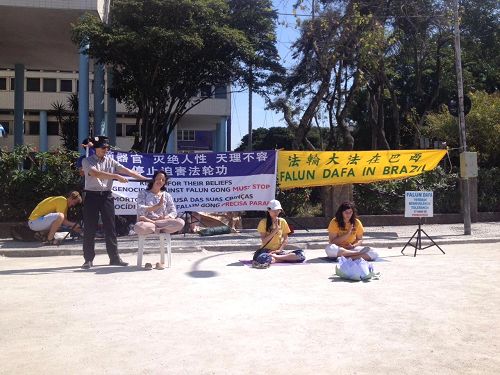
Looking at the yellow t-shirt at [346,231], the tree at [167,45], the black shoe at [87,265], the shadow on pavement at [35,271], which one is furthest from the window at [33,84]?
the yellow t-shirt at [346,231]

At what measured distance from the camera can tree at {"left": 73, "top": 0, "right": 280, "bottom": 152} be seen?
16.6 metres

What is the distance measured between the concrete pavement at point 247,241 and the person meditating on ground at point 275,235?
2220mm

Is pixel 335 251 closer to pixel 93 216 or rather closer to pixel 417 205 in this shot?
pixel 417 205

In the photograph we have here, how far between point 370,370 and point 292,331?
1.14 metres

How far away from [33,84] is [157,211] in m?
39.1

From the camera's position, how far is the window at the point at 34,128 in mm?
44531

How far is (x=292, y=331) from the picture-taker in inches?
204

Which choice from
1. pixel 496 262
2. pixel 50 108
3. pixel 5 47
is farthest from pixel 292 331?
pixel 50 108

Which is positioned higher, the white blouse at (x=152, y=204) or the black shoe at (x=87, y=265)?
the white blouse at (x=152, y=204)

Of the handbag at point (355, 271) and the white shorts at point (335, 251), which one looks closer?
the handbag at point (355, 271)

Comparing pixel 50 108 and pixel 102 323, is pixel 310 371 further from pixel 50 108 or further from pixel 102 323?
pixel 50 108

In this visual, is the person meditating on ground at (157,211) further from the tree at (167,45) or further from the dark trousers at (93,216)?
the tree at (167,45)

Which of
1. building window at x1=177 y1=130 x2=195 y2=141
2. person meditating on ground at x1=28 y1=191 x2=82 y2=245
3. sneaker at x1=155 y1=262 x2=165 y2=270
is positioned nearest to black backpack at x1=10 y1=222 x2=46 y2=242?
person meditating on ground at x1=28 y1=191 x2=82 y2=245

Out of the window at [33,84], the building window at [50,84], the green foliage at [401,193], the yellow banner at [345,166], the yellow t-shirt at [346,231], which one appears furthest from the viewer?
the building window at [50,84]
